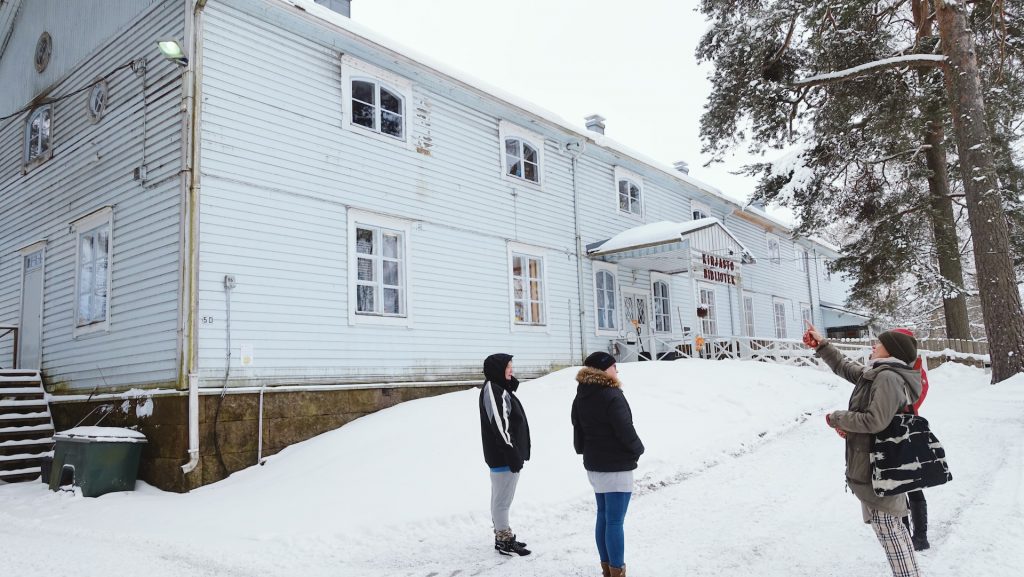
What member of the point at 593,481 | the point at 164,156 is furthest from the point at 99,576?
the point at 164,156

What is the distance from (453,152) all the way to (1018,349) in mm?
10636

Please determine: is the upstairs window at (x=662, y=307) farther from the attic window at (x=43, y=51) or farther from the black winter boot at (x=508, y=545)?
the attic window at (x=43, y=51)

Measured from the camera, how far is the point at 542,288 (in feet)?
49.4

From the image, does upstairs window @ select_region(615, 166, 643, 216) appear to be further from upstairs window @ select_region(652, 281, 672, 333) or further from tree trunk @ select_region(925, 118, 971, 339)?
tree trunk @ select_region(925, 118, 971, 339)

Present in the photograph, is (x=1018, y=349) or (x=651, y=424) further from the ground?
(x=1018, y=349)

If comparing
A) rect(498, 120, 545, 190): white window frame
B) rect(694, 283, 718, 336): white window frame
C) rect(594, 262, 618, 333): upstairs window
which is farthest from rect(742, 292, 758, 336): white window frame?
rect(498, 120, 545, 190): white window frame

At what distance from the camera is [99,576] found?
5.72 m

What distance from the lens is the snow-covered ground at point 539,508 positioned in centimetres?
548

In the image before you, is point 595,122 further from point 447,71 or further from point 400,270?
point 400,270

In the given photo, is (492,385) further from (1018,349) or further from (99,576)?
(1018,349)

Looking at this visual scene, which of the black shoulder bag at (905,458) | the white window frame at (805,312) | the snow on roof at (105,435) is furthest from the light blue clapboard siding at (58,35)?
the white window frame at (805,312)

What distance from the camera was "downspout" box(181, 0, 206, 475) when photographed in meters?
9.02

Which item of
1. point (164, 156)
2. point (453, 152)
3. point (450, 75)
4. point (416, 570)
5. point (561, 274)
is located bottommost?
point (416, 570)

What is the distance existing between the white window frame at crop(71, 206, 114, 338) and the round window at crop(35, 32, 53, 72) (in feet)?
13.6
